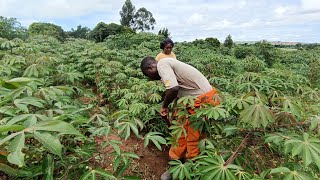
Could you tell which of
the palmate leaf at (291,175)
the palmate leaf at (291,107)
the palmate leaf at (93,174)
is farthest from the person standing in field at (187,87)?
the palmate leaf at (93,174)

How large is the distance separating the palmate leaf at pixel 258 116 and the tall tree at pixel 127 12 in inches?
1297

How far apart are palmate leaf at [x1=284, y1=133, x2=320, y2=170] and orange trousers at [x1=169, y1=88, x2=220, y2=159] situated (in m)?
0.77

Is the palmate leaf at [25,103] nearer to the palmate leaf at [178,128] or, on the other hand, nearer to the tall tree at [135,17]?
the palmate leaf at [178,128]

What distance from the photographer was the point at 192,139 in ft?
7.82

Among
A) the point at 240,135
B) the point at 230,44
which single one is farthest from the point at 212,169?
the point at 230,44

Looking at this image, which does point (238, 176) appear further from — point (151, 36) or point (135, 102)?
point (151, 36)

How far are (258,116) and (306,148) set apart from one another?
294mm

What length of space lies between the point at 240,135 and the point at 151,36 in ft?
27.1

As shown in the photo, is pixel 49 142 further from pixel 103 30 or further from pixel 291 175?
pixel 103 30

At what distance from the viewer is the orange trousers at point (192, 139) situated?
2307 mm

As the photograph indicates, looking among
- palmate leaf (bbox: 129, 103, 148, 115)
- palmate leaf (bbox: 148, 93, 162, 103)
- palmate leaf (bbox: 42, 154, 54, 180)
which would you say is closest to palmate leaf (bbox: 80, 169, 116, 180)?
palmate leaf (bbox: 42, 154, 54, 180)

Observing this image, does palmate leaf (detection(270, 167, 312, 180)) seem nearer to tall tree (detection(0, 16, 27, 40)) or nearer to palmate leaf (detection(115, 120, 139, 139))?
palmate leaf (detection(115, 120, 139, 139))

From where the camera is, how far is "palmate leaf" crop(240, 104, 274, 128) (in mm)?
1629

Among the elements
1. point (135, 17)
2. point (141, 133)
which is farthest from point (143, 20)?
point (141, 133)
